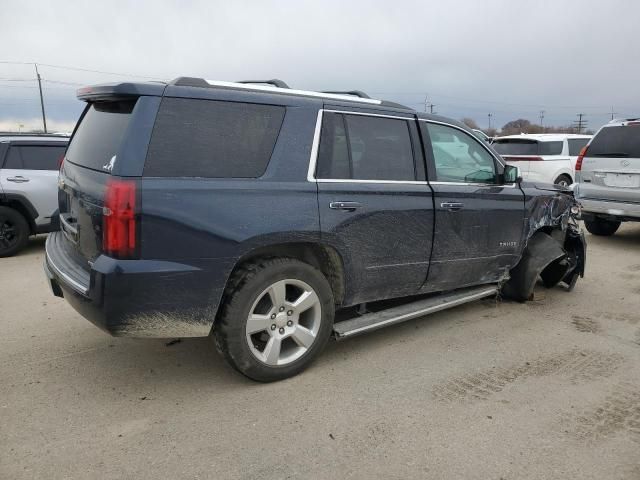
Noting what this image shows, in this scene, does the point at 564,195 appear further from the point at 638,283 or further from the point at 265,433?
the point at 265,433

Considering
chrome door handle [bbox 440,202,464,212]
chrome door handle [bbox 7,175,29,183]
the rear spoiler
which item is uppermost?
the rear spoiler

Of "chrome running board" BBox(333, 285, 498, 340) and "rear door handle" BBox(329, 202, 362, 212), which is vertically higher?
"rear door handle" BBox(329, 202, 362, 212)

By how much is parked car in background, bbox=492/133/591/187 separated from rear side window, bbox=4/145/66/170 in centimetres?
973

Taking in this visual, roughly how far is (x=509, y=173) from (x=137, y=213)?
338 centimetres

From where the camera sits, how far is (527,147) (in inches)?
502

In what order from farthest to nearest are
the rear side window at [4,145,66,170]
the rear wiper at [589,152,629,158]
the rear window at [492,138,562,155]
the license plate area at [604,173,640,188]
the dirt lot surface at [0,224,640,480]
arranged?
1. the rear window at [492,138,562,155]
2. the rear wiper at [589,152,629,158]
3. the license plate area at [604,173,640,188]
4. the rear side window at [4,145,66,170]
5. the dirt lot surface at [0,224,640,480]

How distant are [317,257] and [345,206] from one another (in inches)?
16.4

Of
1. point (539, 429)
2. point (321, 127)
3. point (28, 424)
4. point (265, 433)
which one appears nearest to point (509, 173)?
point (321, 127)

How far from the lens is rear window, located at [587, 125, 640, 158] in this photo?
7770mm

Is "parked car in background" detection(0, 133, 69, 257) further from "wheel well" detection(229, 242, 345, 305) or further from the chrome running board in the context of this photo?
the chrome running board

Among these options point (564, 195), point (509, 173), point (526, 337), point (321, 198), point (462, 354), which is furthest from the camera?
point (564, 195)

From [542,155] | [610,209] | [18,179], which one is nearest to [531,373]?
[610,209]

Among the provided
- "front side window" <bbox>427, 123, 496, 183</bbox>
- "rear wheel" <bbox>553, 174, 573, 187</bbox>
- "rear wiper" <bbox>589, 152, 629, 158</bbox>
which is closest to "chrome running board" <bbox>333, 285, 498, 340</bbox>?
"front side window" <bbox>427, 123, 496, 183</bbox>

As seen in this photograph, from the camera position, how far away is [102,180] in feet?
9.94
